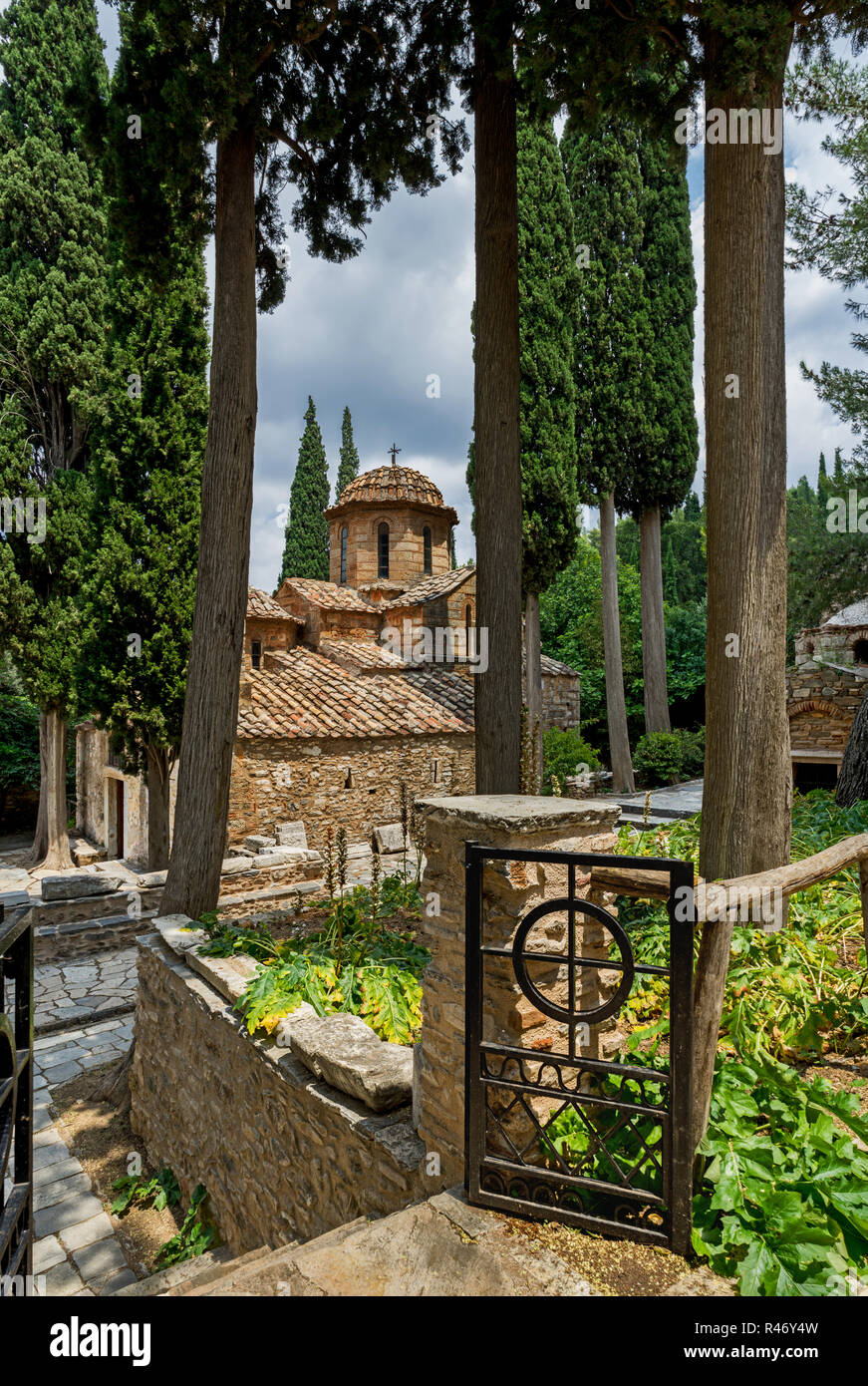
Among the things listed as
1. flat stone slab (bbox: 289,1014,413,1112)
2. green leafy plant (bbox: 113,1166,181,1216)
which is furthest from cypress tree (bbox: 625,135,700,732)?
flat stone slab (bbox: 289,1014,413,1112)

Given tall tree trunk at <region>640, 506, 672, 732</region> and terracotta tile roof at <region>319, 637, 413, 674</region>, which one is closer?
tall tree trunk at <region>640, 506, 672, 732</region>

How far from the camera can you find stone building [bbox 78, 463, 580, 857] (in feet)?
42.0

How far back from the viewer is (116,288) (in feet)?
33.9

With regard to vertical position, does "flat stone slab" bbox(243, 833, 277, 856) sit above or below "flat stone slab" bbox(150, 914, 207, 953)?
below

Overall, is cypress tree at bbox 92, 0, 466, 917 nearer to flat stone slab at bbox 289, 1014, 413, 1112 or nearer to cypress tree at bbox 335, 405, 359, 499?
flat stone slab at bbox 289, 1014, 413, 1112

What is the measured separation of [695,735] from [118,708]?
12.2 m

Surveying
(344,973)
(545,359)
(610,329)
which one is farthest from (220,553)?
(610,329)

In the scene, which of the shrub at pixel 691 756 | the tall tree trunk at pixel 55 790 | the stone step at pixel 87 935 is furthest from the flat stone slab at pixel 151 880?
the shrub at pixel 691 756

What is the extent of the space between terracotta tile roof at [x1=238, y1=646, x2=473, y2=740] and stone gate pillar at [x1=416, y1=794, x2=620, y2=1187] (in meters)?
9.80

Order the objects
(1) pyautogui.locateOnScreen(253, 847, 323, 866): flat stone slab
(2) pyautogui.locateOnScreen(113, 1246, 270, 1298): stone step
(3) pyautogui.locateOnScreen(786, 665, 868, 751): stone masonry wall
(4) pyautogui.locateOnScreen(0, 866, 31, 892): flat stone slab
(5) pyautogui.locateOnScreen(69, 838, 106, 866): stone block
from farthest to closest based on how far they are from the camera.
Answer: (5) pyautogui.locateOnScreen(69, 838, 106, 866): stone block
(3) pyautogui.locateOnScreen(786, 665, 868, 751): stone masonry wall
(4) pyautogui.locateOnScreen(0, 866, 31, 892): flat stone slab
(1) pyautogui.locateOnScreen(253, 847, 323, 866): flat stone slab
(2) pyautogui.locateOnScreen(113, 1246, 270, 1298): stone step

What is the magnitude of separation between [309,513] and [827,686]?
1897 cm

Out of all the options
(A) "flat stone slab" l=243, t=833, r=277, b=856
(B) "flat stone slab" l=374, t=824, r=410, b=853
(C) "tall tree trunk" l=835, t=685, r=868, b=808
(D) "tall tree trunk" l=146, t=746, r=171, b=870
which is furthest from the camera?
(B) "flat stone slab" l=374, t=824, r=410, b=853

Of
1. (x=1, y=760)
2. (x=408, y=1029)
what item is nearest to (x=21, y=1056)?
(x=408, y=1029)

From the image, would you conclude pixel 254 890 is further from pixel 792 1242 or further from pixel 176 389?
pixel 792 1242
